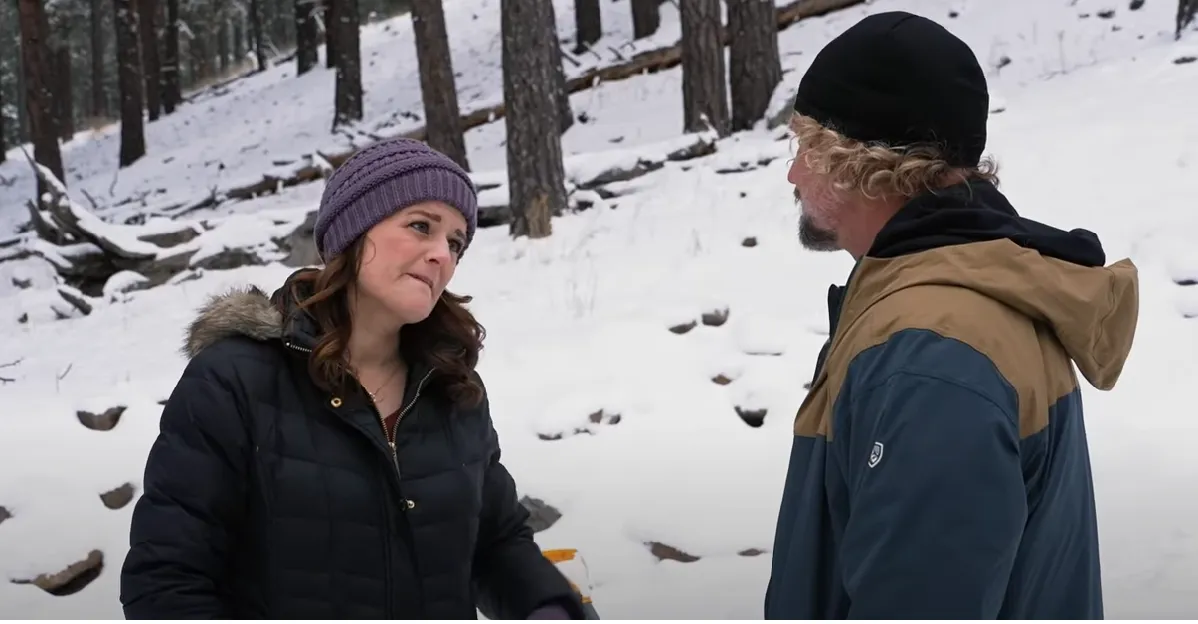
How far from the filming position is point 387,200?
2.30 m

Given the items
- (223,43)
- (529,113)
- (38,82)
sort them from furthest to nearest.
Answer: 1. (223,43)
2. (38,82)
3. (529,113)

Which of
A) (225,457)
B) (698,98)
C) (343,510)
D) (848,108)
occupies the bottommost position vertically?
(698,98)

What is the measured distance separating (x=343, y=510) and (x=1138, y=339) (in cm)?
525

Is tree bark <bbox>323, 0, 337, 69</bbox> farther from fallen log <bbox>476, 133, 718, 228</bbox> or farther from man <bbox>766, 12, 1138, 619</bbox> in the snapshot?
man <bbox>766, 12, 1138, 619</bbox>

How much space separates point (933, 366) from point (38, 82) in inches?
622

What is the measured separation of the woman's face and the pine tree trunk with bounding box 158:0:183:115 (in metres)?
25.5

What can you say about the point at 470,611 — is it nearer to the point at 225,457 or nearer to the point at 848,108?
the point at 225,457

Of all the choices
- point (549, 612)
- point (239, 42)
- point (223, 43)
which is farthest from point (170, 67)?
point (549, 612)

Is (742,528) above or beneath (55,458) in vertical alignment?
beneath

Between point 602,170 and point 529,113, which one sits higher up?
point 529,113

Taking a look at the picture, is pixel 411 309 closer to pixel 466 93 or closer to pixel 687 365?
pixel 687 365

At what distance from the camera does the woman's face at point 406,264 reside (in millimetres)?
2285

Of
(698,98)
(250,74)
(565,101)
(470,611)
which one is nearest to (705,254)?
(698,98)

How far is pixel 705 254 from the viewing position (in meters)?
7.53
